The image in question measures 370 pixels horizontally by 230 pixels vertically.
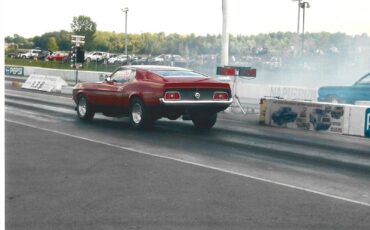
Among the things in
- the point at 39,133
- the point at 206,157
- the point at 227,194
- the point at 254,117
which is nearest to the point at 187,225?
the point at 227,194

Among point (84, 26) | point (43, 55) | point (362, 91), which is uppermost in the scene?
point (84, 26)

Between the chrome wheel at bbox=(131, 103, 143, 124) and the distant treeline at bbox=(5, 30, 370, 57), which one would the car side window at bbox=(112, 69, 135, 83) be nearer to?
the chrome wheel at bbox=(131, 103, 143, 124)

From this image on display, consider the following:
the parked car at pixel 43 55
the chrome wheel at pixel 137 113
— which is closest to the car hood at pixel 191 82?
the chrome wheel at pixel 137 113

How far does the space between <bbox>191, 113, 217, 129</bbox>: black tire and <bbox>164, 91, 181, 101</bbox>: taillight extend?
1419mm

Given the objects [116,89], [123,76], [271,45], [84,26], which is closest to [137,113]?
[116,89]

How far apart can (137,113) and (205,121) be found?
184 cm

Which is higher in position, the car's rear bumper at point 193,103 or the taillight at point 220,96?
the taillight at point 220,96

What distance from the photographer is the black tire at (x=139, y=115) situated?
43.8 ft

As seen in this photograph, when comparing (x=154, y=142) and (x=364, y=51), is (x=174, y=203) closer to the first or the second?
(x=154, y=142)

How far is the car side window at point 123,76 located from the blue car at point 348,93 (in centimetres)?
874

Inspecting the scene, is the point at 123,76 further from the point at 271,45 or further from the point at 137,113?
the point at 271,45

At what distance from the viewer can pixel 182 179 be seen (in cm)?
786

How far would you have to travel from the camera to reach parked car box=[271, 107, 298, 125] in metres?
15.3

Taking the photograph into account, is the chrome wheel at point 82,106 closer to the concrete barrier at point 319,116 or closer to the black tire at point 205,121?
the black tire at point 205,121
